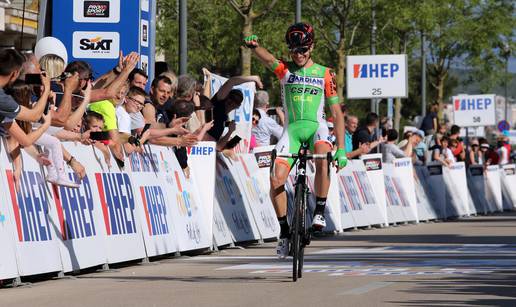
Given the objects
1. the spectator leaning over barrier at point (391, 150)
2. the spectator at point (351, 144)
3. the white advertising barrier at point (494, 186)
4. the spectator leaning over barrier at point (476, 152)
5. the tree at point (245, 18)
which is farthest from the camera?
the spectator leaning over barrier at point (476, 152)

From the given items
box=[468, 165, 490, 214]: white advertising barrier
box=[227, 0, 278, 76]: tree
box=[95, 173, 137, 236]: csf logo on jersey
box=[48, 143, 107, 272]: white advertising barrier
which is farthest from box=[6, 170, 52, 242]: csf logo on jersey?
box=[468, 165, 490, 214]: white advertising barrier

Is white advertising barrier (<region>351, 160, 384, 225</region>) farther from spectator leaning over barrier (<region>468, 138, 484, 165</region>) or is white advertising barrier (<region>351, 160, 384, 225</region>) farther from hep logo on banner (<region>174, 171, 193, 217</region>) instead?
spectator leaning over barrier (<region>468, 138, 484, 165</region>)

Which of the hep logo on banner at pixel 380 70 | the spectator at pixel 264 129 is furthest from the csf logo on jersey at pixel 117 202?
the hep logo on banner at pixel 380 70

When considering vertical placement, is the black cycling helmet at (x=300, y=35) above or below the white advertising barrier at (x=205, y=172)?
above

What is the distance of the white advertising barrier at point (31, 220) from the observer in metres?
11.9

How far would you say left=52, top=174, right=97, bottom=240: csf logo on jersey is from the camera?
43.0 ft

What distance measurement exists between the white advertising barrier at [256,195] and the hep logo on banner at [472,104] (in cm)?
3303

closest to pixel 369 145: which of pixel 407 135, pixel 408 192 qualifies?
pixel 408 192

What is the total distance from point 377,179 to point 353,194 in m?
1.73

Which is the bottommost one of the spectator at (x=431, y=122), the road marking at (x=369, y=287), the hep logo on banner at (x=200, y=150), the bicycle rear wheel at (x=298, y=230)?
the road marking at (x=369, y=287)

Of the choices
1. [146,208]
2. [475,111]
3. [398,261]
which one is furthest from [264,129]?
[475,111]

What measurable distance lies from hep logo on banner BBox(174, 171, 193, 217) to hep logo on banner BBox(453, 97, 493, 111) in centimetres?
3640

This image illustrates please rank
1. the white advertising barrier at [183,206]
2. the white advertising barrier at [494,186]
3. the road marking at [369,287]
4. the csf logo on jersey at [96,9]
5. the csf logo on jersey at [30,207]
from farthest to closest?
the white advertising barrier at [494,186] → the csf logo on jersey at [96,9] → the white advertising barrier at [183,206] → the csf logo on jersey at [30,207] → the road marking at [369,287]

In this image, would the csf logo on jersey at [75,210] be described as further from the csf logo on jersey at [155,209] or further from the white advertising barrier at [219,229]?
the white advertising barrier at [219,229]
